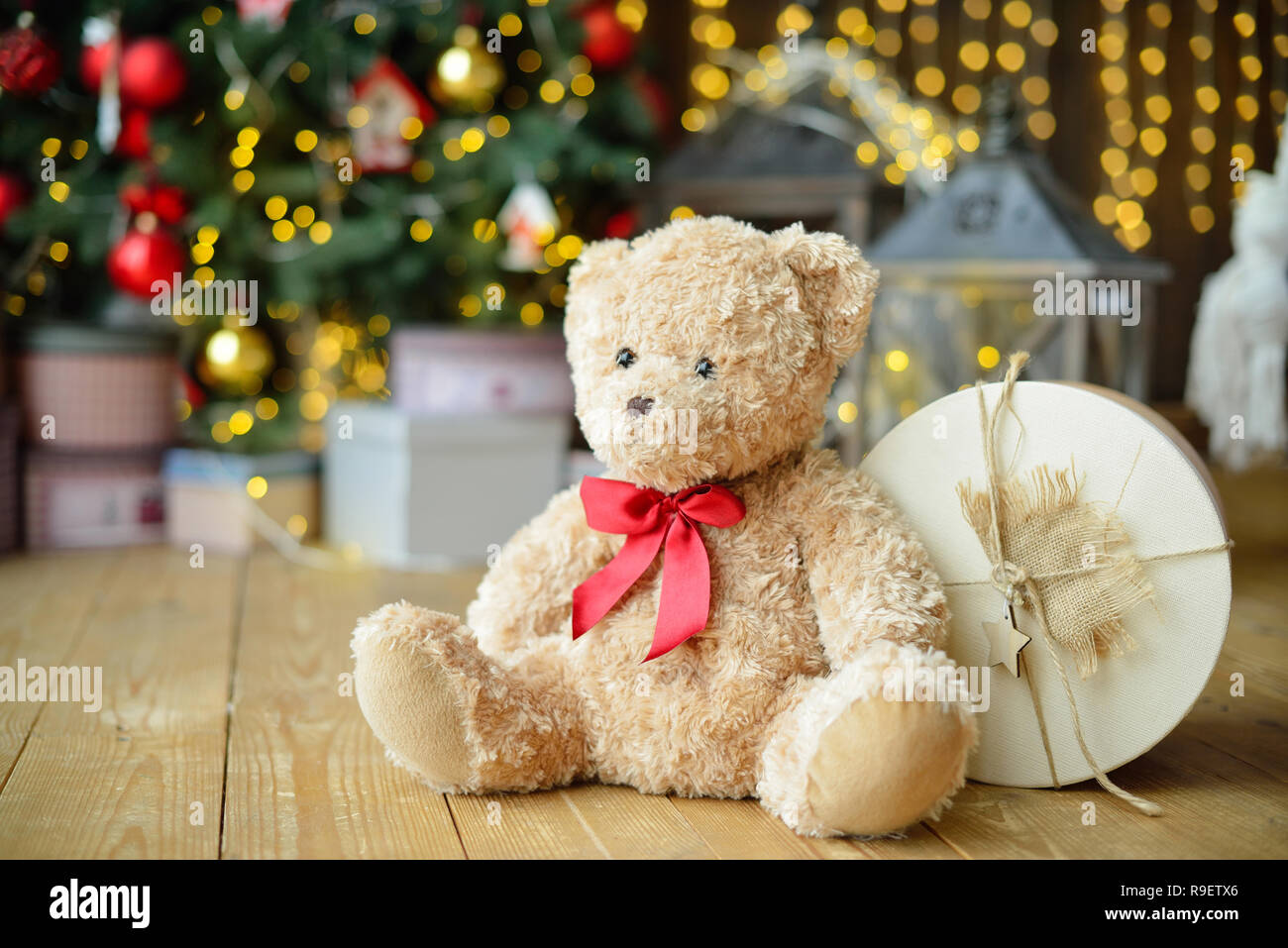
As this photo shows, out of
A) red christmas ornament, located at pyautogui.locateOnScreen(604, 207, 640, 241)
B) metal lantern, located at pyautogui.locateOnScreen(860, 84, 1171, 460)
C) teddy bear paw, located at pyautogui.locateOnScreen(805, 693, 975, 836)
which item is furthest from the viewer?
red christmas ornament, located at pyautogui.locateOnScreen(604, 207, 640, 241)

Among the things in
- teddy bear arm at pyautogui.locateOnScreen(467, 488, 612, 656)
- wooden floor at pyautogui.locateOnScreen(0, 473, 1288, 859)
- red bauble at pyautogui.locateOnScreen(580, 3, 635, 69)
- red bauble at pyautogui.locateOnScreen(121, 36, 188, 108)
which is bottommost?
wooden floor at pyautogui.locateOnScreen(0, 473, 1288, 859)

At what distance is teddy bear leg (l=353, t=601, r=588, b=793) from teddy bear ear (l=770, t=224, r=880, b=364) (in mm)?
423

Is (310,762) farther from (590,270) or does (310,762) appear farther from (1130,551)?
(1130,551)

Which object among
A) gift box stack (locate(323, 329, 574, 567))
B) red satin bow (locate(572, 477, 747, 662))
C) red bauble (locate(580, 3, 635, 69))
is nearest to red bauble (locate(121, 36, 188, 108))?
gift box stack (locate(323, 329, 574, 567))

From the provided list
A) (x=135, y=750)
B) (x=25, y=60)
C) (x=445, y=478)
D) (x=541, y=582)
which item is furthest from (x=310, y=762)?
(x=25, y=60)

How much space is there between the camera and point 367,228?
2248mm

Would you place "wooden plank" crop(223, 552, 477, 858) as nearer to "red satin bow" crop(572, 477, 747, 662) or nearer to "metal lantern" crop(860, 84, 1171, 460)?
"red satin bow" crop(572, 477, 747, 662)

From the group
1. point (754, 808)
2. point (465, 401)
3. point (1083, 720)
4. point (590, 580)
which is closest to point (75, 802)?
point (590, 580)

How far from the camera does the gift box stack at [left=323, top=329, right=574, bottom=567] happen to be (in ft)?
7.27

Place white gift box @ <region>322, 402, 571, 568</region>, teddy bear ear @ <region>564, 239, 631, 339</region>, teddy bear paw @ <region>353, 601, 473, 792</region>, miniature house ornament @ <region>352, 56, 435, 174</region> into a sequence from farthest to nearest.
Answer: miniature house ornament @ <region>352, 56, 435, 174</region>, white gift box @ <region>322, 402, 571, 568</region>, teddy bear ear @ <region>564, 239, 631, 339</region>, teddy bear paw @ <region>353, 601, 473, 792</region>

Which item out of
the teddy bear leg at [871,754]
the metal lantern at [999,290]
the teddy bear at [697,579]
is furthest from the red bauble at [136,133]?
the teddy bear leg at [871,754]

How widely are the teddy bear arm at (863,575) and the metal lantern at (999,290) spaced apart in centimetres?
91

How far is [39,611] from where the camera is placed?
1.84 meters

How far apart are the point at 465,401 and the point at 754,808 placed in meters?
1.35
